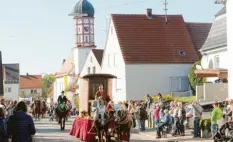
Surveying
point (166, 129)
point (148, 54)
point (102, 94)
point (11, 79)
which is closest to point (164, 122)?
point (166, 129)

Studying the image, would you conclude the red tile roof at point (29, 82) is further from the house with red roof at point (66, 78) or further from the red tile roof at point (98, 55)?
the red tile roof at point (98, 55)

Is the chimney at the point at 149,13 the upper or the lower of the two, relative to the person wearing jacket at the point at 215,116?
upper

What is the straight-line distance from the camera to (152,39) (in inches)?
2242

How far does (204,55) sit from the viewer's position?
49031 millimetres

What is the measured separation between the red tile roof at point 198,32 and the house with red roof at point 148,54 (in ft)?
0.41

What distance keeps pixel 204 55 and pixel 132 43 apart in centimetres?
887

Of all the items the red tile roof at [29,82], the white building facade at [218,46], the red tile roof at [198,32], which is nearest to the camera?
the white building facade at [218,46]

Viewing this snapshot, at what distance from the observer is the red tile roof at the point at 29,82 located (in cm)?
17625

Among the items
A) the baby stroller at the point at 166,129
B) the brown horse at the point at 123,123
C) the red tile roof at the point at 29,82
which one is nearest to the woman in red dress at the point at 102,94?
the brown horse at the point at 123,123

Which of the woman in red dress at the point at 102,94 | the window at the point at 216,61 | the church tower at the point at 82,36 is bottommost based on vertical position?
the woman in red dress at the point at 102,94

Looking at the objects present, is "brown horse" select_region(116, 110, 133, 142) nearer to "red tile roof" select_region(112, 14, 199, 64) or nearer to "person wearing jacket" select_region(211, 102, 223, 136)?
"person wearing jacket" select_region(211, 102, 223, 136)

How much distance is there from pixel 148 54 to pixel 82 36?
5652 cm

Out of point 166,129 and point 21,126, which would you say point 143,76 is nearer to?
point 166,129

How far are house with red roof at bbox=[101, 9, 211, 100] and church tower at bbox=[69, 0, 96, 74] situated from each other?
4760cm
